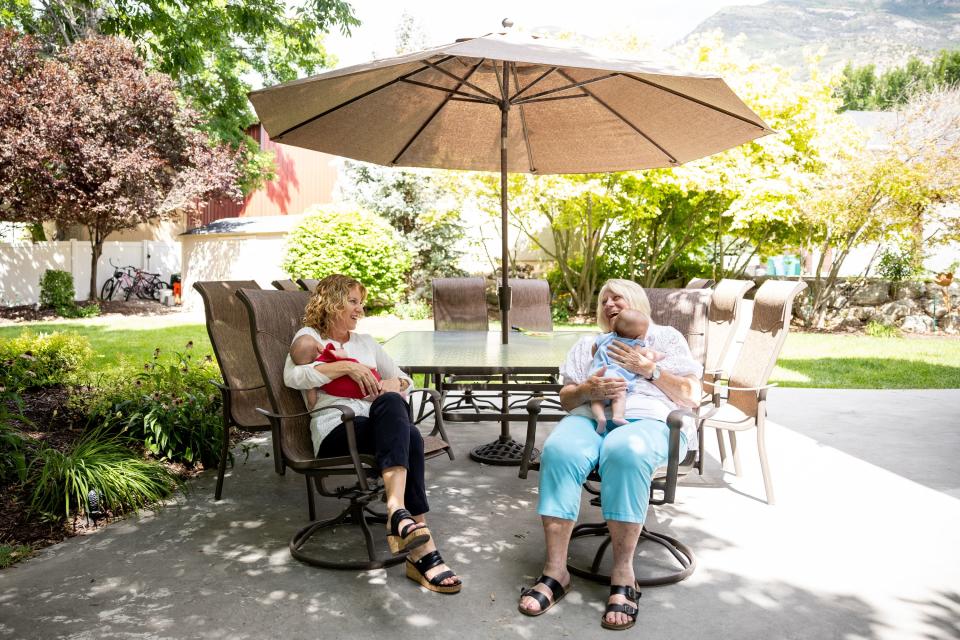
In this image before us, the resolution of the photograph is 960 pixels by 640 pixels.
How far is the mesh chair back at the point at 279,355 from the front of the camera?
10.9 feet

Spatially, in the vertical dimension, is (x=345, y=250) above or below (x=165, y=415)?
above

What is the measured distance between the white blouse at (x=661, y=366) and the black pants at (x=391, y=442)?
74cm

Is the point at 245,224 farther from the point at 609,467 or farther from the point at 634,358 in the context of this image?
the point at 609,467

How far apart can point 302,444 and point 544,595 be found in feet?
4.23

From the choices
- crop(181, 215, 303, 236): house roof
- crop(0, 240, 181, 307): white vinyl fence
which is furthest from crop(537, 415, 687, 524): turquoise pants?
crop(181, 215, 303, 236): house roof

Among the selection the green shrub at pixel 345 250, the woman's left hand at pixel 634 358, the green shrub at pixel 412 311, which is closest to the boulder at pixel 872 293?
the green shrub at pixel 412 311

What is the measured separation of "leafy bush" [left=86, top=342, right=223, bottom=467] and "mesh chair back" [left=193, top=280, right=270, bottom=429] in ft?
2.08

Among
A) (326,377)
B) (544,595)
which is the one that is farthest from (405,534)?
(326,377)

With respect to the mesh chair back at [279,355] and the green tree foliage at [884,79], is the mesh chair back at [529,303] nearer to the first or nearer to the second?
the mesh chair back at [279,355]

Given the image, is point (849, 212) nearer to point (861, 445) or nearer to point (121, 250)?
point (861, 445)

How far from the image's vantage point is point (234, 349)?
13.6 feet

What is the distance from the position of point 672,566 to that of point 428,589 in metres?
1.06

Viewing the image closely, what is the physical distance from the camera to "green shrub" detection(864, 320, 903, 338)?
12785 millimetres

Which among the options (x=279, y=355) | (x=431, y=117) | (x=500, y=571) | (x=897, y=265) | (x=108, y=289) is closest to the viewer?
(x=500, y=571)
